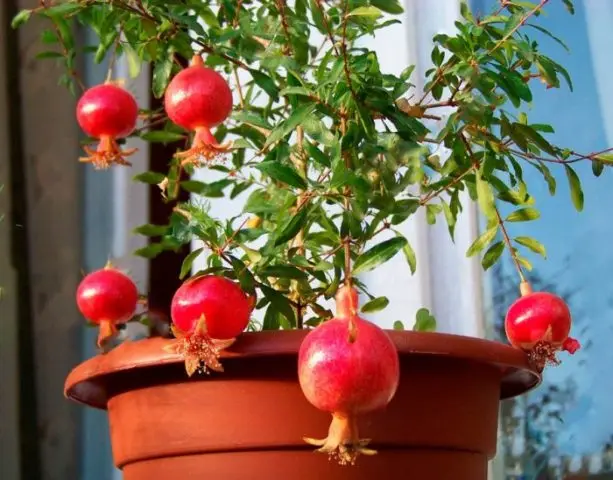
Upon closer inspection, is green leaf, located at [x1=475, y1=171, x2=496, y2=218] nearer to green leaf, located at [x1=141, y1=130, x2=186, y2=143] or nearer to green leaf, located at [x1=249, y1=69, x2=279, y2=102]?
green leaf, located at [x1=249, y1=69, x2=279, y2=102]

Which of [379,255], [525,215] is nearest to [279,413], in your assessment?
[379,255]

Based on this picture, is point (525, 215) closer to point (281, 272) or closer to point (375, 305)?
point (375, 305)

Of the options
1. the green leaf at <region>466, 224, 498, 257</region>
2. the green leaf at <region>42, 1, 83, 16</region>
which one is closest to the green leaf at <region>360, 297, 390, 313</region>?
the green leaf at <region>466, 224, 498, 257</region>

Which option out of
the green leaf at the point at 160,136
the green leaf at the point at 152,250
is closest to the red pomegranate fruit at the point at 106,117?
the green leaf at the point at 152,250

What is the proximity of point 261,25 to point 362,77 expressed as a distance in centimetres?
19

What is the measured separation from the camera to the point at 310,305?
88 cm

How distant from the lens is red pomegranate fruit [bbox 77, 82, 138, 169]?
0.83 meters

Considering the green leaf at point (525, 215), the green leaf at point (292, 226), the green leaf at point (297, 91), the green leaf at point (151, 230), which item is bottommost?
the green leaf at point (292, 226)

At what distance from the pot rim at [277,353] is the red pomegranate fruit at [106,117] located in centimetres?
21

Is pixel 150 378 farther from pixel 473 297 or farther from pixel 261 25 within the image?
pixel 473 297

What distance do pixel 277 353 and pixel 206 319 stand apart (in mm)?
64

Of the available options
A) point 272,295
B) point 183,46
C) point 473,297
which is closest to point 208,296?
point 272,295

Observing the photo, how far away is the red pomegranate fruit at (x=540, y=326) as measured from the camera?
78cm

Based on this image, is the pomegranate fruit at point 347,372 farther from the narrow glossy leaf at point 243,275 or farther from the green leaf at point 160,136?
the green leaf at point 160,136
